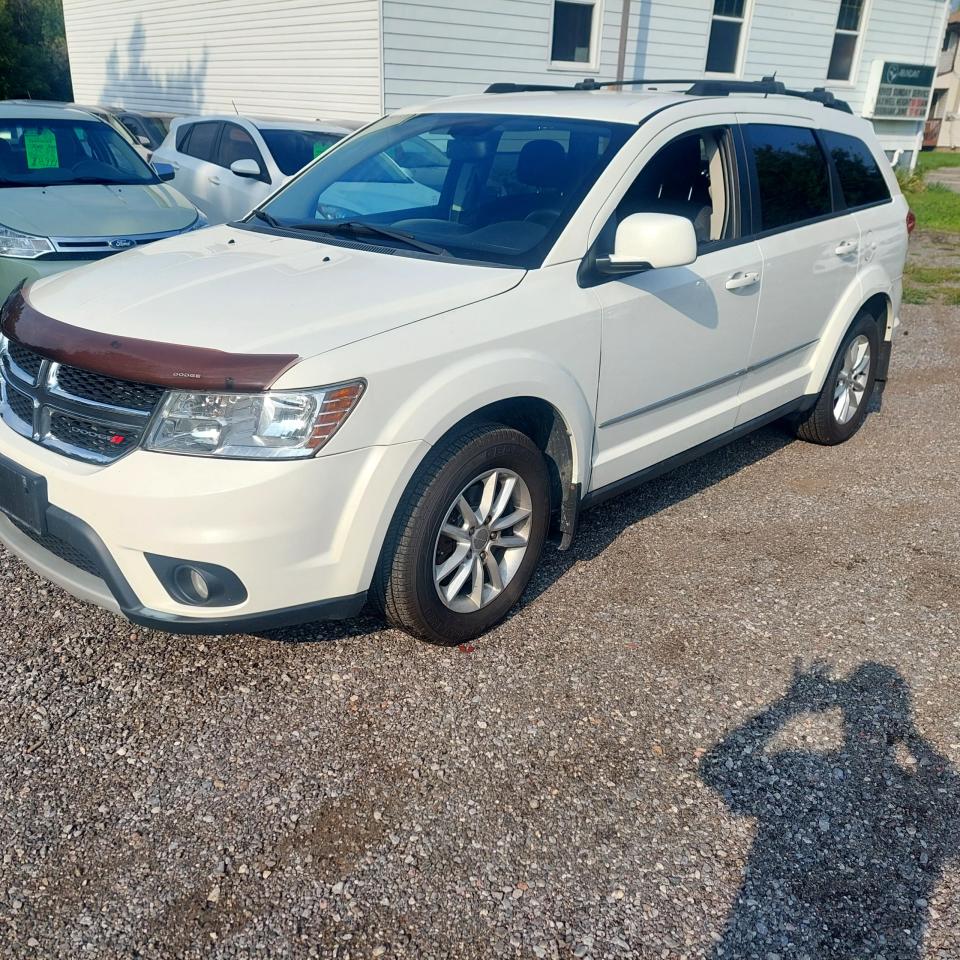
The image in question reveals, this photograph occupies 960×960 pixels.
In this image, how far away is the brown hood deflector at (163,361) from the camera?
8.84ft

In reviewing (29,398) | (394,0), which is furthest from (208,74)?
(29,398)

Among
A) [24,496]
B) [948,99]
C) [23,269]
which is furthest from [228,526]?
[948,99]

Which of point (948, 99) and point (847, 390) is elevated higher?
point (847, 390)

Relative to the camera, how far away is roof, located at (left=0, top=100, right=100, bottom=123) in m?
7.48

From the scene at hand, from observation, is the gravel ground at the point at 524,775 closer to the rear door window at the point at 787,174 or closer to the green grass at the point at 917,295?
the rear door window at the point at 787,174

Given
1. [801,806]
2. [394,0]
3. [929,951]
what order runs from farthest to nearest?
[394,0]
[801,806]
[929,951]

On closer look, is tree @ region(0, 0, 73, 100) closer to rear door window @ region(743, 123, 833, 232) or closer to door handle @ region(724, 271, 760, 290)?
rear door window @ region(743, 123, 833, 232)

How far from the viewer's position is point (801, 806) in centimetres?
274

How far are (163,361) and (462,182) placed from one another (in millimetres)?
1753

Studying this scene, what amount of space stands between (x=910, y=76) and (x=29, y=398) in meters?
20.6

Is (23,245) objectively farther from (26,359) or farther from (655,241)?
(655,241)

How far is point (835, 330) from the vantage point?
5027mm

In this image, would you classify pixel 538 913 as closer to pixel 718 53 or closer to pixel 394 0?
pixel 394 0

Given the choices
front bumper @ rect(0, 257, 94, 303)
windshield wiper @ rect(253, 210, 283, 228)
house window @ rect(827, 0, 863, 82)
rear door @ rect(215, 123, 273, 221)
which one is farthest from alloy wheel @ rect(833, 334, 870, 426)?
house window @ rect(827, 0, 863, 82)
